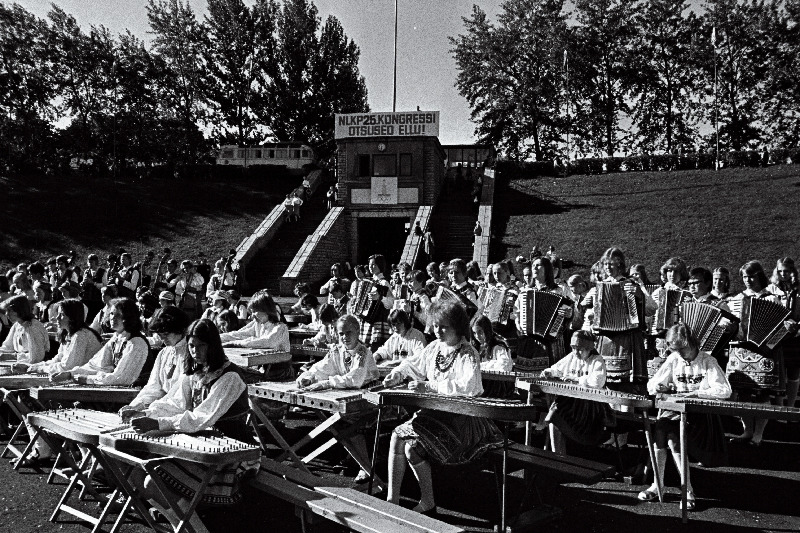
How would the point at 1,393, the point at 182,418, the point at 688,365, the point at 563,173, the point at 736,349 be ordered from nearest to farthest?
the point at 182,418, the point at 688,365, the point at 1,393, the point at 736,349, the point at 563,173

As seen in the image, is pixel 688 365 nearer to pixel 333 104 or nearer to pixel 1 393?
pixel 1 393

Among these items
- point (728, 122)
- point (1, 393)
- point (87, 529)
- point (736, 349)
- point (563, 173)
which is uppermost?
point (728, 122)

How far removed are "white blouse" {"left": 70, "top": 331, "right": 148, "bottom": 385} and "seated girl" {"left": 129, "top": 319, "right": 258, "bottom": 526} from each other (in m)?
1.11

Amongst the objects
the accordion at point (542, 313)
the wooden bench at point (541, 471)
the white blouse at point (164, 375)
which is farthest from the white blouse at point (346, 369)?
the accordion at point (542, 313)

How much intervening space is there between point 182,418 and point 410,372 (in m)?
2.20

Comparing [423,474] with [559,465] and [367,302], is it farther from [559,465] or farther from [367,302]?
[367,302]

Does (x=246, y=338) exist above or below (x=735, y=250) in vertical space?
below

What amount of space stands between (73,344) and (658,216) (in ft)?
79.9

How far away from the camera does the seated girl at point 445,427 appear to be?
16.5 feet

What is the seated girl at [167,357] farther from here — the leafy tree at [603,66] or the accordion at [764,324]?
the leafy tree at [603,66]

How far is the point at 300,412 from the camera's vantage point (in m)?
8.97

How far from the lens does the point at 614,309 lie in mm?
7133

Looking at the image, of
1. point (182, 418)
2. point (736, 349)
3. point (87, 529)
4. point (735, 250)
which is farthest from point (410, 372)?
point (735, 250)

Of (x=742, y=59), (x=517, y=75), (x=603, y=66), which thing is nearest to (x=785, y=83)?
(x=742, y=59)
